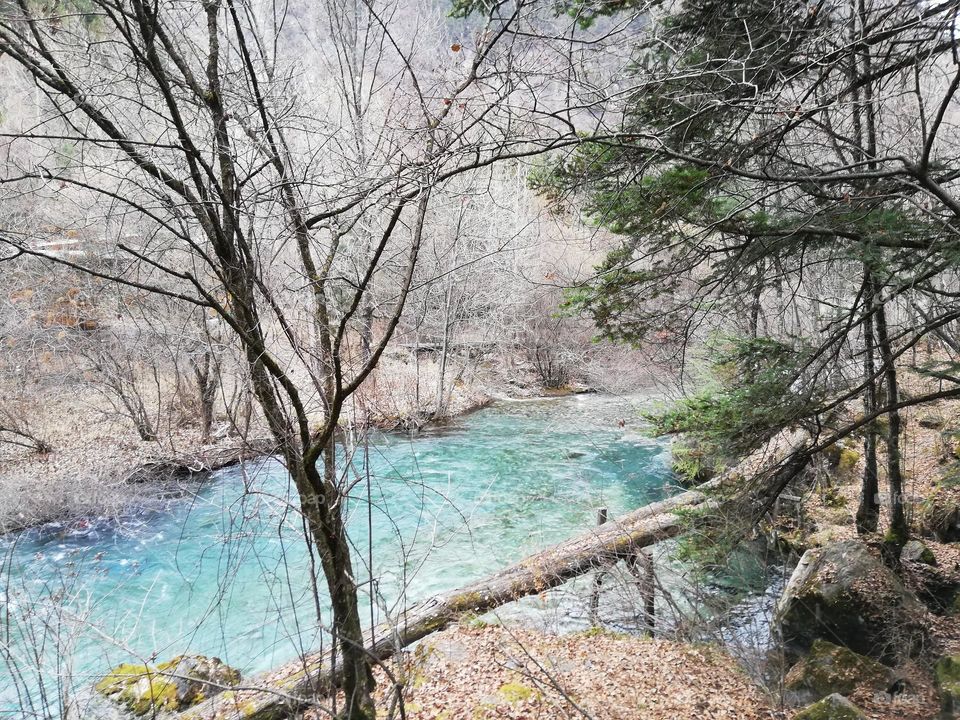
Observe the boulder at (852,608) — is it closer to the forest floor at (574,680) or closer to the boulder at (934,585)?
the boulder at (934,585)

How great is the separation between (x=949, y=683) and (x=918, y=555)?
2.63 meters

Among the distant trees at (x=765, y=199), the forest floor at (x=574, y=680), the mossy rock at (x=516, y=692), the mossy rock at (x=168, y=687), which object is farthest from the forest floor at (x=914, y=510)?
the mossy rock at (x=168, y=687)

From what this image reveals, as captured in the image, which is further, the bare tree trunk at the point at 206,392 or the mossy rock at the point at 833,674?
the bare tree trunk at the point at 206,392

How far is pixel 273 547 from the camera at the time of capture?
8.73 metres

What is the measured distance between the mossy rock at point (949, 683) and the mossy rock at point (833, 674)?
1.56 ft

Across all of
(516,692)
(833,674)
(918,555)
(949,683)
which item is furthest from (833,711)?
(918,555)

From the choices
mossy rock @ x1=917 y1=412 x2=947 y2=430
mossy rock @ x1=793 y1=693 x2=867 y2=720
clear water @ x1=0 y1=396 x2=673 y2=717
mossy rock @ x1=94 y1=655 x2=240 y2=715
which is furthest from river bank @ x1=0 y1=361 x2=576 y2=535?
mossy rock @ x1=917 y1=412 x2=947 y2=430

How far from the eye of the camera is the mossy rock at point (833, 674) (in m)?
5.11

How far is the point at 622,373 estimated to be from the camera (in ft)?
55.3

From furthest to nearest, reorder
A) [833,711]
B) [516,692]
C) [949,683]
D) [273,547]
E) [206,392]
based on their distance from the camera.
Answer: [206,392] < [273,547] < [516,692] < [949,683] < [833,711]

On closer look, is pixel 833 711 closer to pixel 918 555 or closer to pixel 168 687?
pixel 918 555

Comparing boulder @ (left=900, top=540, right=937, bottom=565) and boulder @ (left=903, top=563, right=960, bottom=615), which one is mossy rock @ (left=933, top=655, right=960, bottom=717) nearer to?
boulder @ (left=903, top=563, right=960, bottom=615)

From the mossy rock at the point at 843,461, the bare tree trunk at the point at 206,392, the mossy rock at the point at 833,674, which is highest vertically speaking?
the bare tree trunk at the point at 206,392

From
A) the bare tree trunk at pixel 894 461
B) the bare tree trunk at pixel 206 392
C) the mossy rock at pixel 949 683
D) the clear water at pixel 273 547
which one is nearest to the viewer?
the mossy rock at pixel 949 683
